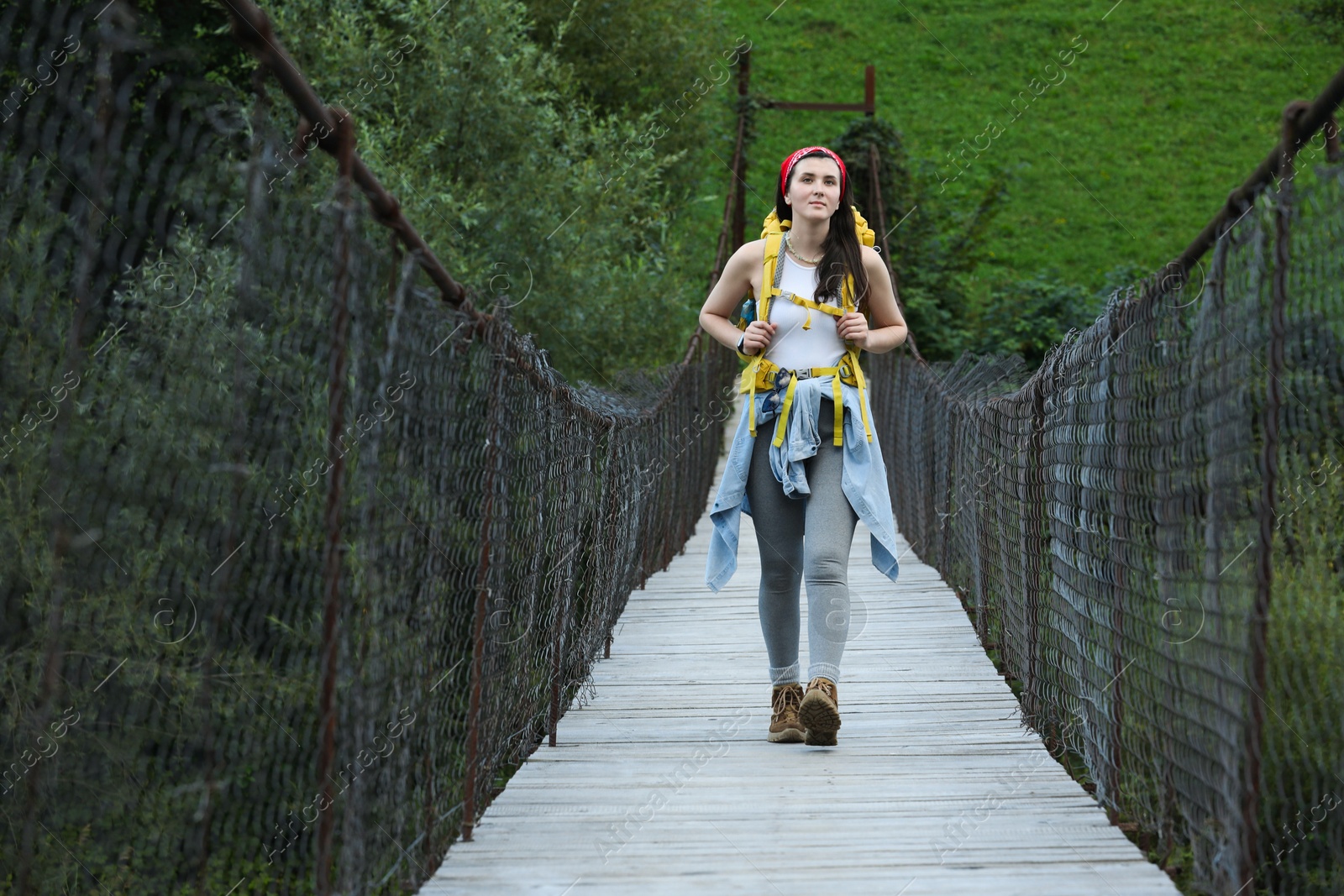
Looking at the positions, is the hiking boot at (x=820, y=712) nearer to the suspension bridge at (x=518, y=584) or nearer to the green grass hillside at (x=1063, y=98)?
the suspension bridge at (x=518, y=584)

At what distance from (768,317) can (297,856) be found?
3518 mm

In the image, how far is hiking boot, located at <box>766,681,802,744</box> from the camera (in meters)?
3.08

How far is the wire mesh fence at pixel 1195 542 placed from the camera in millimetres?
1730

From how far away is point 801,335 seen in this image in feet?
10.1

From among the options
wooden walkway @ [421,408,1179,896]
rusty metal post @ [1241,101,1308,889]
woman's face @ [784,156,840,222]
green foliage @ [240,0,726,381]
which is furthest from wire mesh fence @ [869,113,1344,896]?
green foliage @ [240,0,726,381]

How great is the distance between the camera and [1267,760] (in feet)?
11.4

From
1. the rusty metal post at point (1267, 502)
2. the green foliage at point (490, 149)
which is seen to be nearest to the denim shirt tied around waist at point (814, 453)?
the rusty metal post at point (1267, 502)

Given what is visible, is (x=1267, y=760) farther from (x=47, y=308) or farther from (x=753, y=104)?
(x=753, y=104)

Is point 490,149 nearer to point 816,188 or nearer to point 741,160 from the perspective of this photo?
point 816,188

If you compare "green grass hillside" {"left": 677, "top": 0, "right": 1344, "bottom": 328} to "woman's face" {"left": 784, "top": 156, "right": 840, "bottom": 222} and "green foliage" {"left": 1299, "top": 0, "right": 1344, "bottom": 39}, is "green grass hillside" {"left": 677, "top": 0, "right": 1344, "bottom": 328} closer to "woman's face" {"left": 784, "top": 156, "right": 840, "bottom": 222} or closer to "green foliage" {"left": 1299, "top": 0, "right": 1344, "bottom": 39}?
"green foliage" {"left": 1299, "top": 0, "right": 1344, "bottom": 39}

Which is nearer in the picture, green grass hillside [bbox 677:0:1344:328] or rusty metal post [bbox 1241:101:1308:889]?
rusty metal post [bbox 1241:101:1308:889]

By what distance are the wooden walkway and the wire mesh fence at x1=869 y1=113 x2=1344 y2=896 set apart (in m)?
0.14

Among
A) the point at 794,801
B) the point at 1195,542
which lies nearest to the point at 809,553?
the point at 794,801

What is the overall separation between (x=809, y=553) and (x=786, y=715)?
1.28 ft
